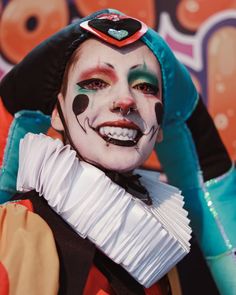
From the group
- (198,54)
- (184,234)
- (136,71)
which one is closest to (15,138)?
(136,71)

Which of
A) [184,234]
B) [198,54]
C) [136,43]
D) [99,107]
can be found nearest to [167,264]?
[184,234]

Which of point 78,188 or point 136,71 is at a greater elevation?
point 136,71

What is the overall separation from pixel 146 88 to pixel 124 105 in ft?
0.38

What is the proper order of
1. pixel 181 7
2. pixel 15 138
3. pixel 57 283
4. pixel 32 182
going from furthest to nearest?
pixel 181 7
pixel 15 138
pixel 32 182
pixel 57 283

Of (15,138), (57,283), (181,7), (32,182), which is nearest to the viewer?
(57,283)

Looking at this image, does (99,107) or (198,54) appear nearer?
(99,107)

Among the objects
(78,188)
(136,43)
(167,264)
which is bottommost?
(167,264)

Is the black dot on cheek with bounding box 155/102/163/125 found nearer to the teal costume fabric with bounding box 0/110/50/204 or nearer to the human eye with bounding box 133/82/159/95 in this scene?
the human eye with bounding box 133/82/159/95

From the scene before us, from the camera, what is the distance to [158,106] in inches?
40.7

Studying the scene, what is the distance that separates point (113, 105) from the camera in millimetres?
956

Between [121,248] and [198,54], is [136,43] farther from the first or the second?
[198,54]

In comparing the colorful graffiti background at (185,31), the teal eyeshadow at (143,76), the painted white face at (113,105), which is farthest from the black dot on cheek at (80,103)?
the colorful graffiti background at (185,31)

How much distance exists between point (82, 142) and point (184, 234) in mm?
286

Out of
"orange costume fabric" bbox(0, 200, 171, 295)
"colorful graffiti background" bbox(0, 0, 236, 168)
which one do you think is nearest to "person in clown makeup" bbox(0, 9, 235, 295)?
"orange costume fabric" bbox(0, 200, 171, 295)
